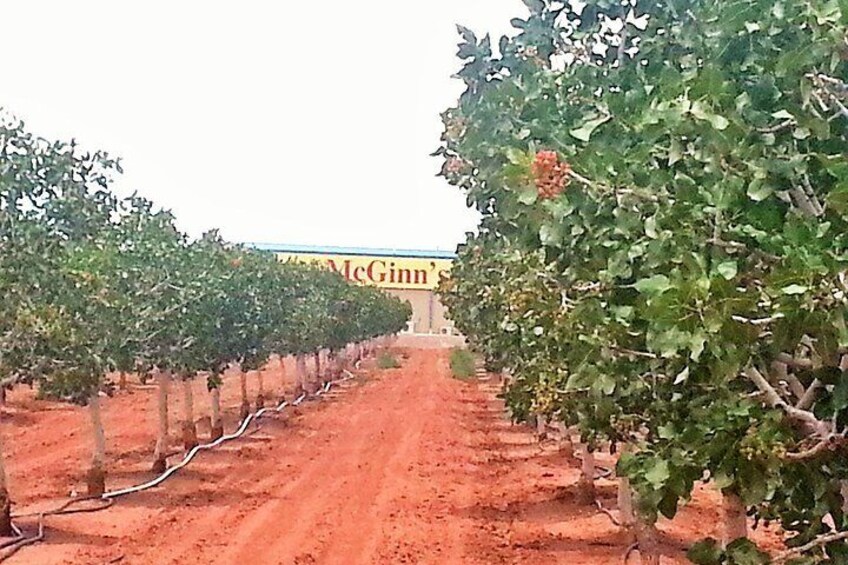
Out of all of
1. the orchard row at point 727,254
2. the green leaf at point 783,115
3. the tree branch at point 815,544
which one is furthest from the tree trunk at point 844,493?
the green leaf at point 783,115

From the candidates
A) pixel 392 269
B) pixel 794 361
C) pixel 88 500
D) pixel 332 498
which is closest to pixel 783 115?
pixel 794 361

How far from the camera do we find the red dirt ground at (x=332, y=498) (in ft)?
52.3

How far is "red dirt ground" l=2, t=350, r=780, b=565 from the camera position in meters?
15.9

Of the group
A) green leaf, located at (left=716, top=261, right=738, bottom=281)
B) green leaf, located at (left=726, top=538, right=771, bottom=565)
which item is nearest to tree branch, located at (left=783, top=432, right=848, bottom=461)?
green leaf, located at (left=726, top=538, right=771, bottom=565)

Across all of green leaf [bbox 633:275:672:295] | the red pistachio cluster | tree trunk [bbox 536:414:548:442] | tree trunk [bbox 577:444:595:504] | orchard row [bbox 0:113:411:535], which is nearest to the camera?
green leaf [bbox 633:275:672:295]

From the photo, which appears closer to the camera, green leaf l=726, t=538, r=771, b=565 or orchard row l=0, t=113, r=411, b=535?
green leaf l=726, t=538, r=771, b=565

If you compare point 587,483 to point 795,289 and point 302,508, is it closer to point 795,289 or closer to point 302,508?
point 302,508

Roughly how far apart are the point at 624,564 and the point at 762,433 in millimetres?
9678

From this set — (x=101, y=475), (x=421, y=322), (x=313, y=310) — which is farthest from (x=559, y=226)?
(x=421, y=322)

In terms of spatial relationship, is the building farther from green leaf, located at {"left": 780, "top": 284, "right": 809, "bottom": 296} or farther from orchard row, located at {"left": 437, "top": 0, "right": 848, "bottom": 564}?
green leaf, located at {"left": 780, "top": 284, "right": 809, "bottom": 296}

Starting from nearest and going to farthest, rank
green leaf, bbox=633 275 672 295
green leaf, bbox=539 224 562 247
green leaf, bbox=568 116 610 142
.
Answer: green leaf, bbox=633 275 672 295
green leaf, bbox=568 116 610 142
green leaf, bbox=539 224 562 247

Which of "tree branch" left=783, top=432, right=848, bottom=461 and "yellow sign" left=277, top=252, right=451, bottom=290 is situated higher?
"yellow sign" left=277, top=252, right=451, bottom=290

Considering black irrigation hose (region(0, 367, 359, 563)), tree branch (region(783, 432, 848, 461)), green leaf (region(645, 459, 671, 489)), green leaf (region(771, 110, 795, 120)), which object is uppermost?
green leaf (region(771, 110, 795, 120))

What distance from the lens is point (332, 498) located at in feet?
67.2
